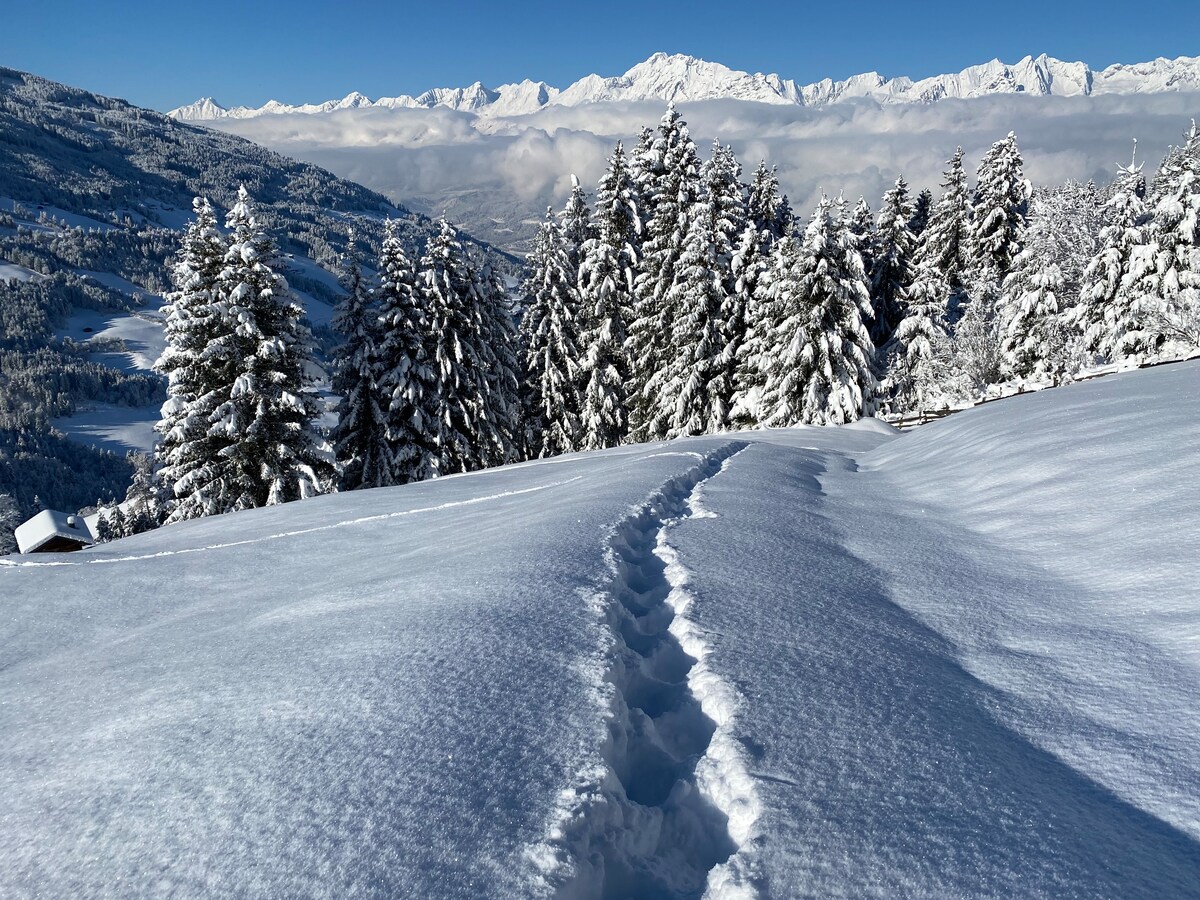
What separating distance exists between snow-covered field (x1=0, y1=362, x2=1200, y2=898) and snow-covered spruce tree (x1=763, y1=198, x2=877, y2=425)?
1707cm

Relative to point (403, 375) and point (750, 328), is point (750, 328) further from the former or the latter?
point (403, 375)

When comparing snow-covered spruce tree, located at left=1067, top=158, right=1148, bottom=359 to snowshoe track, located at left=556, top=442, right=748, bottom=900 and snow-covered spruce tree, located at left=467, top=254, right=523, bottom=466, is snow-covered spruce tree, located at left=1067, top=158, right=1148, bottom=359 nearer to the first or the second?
snow-covered spruce tree, located at left=467, top=254, right=523, bottom=466

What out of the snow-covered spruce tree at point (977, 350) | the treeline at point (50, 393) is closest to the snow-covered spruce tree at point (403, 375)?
the snow-covered spruce tree at point (977, 350)

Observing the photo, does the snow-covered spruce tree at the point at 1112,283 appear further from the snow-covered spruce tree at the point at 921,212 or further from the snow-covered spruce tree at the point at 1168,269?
the snow-covered spruce tree at the point at 921,212

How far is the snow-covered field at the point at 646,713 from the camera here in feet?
7.59

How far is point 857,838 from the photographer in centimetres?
238

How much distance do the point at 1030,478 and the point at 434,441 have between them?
2057 cm

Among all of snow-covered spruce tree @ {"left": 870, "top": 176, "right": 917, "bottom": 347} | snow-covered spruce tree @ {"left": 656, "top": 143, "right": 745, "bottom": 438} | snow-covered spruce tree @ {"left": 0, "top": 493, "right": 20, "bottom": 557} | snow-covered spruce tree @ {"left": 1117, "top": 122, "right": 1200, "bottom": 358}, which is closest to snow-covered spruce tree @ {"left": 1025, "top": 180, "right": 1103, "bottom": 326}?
snow-covered spruce tree @ {"left": 1117, "top": 122, "right": 1200, "bottom": 358}

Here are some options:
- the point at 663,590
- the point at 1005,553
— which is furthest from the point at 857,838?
the point at 1005,553

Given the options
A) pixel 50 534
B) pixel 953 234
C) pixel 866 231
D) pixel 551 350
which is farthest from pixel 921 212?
pixel 50 534

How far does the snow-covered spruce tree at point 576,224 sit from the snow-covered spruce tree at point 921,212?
2657 cm

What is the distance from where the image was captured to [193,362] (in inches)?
736

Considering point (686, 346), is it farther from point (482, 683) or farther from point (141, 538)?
point (482, 683)

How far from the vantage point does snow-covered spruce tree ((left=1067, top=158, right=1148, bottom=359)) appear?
26422mm
